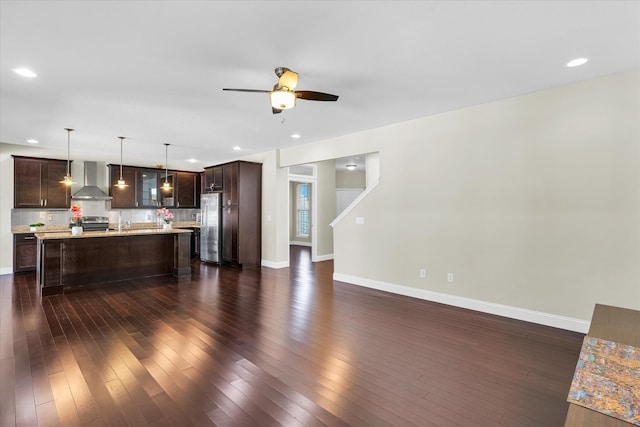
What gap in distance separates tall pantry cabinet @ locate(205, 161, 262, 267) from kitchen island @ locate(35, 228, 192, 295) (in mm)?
1165

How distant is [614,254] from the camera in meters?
3.16

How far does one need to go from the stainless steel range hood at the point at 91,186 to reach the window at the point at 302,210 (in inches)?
224

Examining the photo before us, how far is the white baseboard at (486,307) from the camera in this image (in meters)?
3.40

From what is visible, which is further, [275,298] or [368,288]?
[368,288]

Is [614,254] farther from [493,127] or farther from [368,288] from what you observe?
[368,288]

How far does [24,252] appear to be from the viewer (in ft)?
21.4

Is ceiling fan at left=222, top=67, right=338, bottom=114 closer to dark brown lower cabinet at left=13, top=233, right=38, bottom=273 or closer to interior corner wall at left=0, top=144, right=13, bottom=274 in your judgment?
dark brown lower cabinet at left=13, top=233, right=38, bottom=273

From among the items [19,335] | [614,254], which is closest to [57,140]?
[19,335]

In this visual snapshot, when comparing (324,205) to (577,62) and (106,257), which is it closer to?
(106,257)

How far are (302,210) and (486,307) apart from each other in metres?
7.75

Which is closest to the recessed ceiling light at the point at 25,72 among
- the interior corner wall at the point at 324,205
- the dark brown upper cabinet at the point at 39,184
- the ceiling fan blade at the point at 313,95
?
the ceiling fan blade at the point at 313,95

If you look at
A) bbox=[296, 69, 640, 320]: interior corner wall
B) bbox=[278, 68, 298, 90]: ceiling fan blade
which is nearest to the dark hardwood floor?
bbox=[296, 69, 640, 320]: interior corner wall

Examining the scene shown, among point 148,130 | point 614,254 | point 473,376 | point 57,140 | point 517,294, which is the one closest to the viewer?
point 473,376

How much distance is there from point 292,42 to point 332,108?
1665 mm
